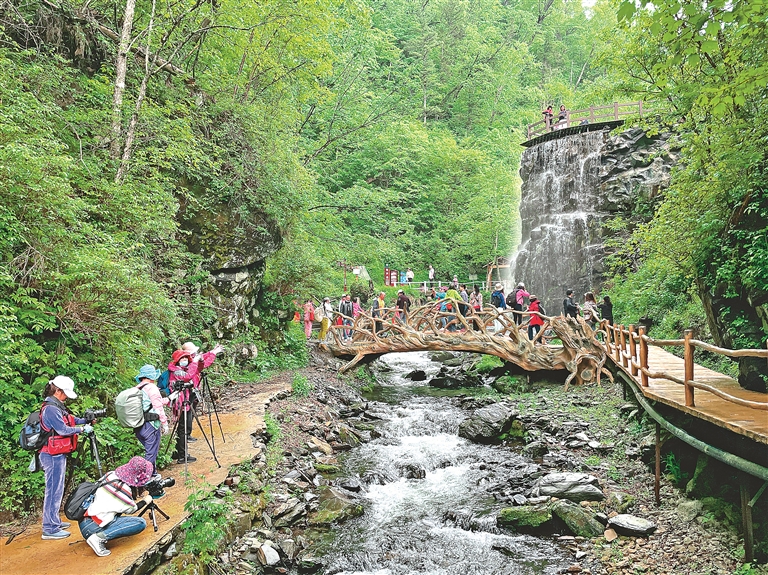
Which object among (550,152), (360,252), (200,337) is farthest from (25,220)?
(550,152)

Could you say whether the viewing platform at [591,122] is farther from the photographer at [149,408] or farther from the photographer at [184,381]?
the photographer at [149,408]

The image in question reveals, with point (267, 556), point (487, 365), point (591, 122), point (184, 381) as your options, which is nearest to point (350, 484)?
point (267, 556)

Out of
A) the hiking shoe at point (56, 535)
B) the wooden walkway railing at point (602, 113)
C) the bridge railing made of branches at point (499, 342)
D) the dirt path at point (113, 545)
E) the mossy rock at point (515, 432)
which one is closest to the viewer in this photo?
the dirt path at point (113, 545)

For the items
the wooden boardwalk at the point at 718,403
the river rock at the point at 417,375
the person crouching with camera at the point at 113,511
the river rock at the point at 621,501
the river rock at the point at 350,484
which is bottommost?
the river rock at the point at 417,375

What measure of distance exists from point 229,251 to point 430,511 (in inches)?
309

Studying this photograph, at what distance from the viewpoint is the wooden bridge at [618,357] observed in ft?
16.8

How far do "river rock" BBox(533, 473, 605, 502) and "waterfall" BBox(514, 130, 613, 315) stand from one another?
18.2m

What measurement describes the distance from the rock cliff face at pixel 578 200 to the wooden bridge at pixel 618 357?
8.36 m

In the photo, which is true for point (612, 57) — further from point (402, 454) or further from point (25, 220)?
point (25, 220)

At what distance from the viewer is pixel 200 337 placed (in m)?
10.8

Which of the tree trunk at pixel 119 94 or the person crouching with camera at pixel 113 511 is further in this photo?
the tree trunk at pixel 119 94

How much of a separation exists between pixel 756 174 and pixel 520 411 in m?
7.20

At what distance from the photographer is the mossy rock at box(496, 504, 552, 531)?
6629mm

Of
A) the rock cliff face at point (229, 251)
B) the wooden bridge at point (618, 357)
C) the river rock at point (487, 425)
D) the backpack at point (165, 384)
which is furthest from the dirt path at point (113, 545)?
the wooden bridge at point (618, 357)
